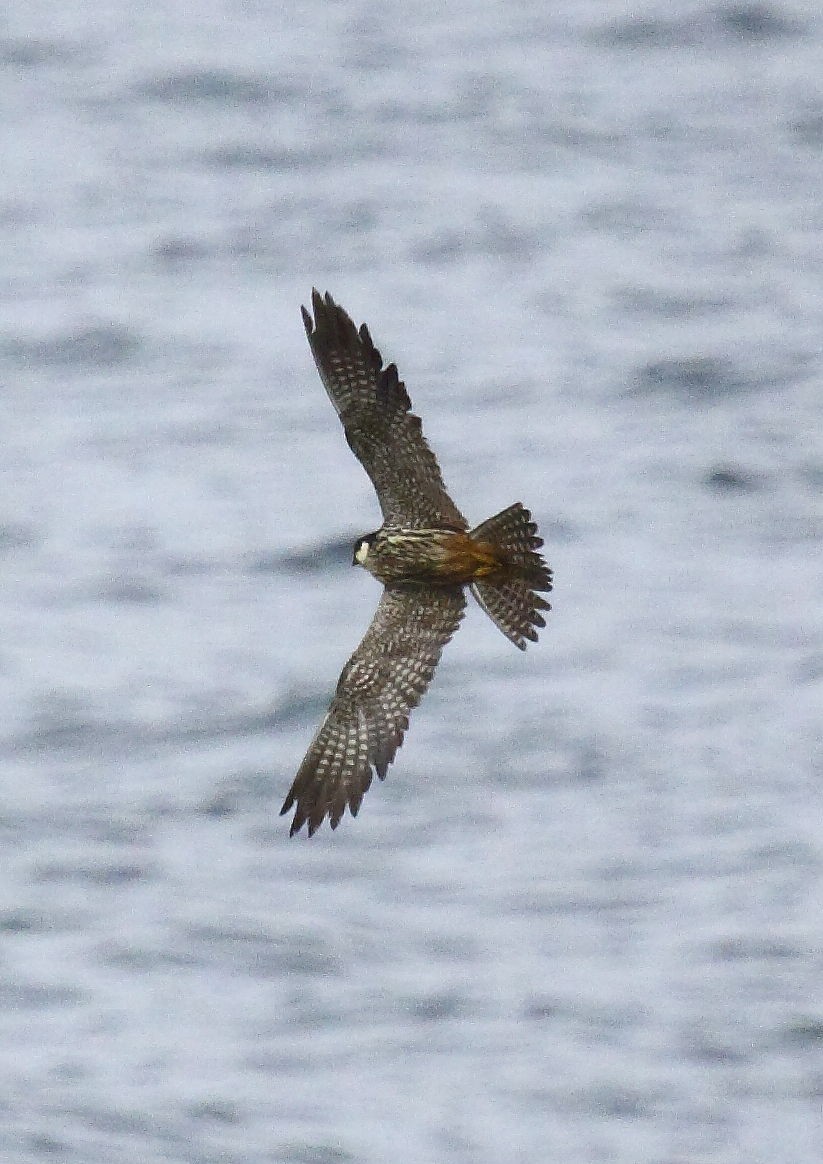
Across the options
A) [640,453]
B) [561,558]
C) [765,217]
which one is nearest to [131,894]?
[561,558]

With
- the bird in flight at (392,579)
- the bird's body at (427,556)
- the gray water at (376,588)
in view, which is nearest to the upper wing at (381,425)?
the bird in flight at (392,579)

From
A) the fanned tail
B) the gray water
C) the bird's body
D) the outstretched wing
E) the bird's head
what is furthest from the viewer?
the gray water

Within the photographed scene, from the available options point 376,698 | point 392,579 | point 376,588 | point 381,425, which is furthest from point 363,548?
point 376,588

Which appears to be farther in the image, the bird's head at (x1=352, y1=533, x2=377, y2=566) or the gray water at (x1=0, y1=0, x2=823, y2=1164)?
the gray water at (x1=0, y1=0, x2=823, y2=1164)

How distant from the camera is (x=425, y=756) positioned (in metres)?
18.1

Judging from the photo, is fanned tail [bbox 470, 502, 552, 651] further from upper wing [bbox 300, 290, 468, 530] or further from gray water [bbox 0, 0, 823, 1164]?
gray water [bbox 0, 0, 823, 1164]

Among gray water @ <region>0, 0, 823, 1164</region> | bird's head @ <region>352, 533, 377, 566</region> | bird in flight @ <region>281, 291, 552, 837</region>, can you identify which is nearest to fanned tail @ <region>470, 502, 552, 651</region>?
bird in flight @ <region>281, 291, 552, 837</region>

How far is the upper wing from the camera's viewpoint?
10.7 metres

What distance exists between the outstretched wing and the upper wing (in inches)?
12.2

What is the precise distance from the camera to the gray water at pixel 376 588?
51.4ft

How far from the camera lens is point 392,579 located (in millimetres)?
10664

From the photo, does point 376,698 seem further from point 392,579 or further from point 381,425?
point 381,425

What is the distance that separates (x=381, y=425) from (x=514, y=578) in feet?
2.67

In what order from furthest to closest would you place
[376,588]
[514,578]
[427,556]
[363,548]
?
[376,588]
[363,548]
[427,556]
[514,578]
